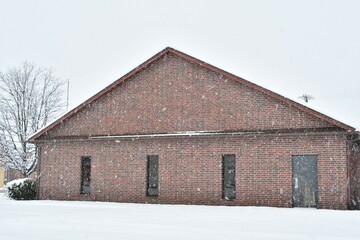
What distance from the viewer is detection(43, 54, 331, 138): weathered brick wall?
1988cm

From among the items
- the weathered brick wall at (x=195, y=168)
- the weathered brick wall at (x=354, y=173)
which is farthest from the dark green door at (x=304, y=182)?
the weathered brick wall at (x=354, y=173)

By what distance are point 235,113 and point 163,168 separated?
391 cm

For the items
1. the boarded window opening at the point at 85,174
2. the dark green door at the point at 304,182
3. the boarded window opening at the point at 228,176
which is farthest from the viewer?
the boarded window opening at the point at 85,174

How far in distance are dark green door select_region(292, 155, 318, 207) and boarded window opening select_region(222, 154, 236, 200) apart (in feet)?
8.10

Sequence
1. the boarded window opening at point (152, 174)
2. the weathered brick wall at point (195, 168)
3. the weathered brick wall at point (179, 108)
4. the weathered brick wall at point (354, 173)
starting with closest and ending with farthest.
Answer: the weathered brick wall at point (195, 168), the weathered brick wall at point (354, 173), the weathered brick wall at point (179, 108), the boarded window opening at point (152, 174)

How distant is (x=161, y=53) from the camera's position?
72.3 ft

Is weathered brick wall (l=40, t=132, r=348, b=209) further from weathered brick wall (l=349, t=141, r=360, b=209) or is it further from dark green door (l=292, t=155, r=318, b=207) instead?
weathered brick wall (l=349, t=141, r=360, b=209)

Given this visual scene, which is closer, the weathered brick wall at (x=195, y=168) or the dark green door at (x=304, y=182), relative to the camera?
the weathered brick wall at (x=195, y=168)

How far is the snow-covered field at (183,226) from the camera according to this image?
34.1 ft

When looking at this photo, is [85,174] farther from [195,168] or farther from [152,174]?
[195,168]

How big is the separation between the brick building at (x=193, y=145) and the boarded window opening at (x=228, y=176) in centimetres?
Result: 4

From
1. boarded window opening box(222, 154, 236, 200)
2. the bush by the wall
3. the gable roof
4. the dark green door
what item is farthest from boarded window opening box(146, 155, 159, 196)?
the bush by the wall

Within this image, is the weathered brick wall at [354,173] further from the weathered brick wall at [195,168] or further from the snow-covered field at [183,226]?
the snow-covered field at [183,226]

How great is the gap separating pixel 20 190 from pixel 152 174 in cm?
705
